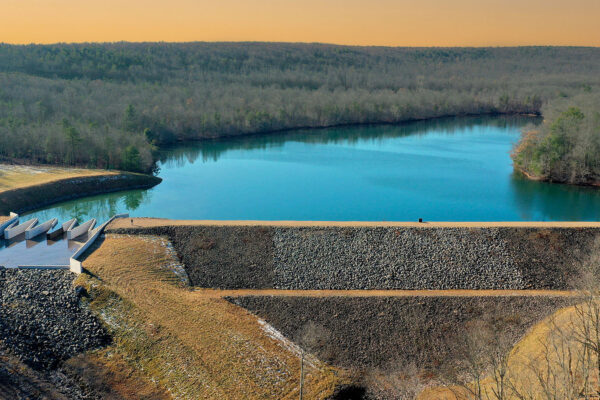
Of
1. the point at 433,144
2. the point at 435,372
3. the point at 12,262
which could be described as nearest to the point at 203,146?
the point at 433,144

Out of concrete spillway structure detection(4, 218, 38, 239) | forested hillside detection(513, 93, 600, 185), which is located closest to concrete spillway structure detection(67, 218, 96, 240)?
concrete spillway structure detection(4, 218, 38, 239)

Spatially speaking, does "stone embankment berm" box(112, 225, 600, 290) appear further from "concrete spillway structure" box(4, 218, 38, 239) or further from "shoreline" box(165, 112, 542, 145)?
"shoreline" box(165, 112, 542, 145)

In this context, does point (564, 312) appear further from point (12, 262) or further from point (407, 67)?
point (407, 67)

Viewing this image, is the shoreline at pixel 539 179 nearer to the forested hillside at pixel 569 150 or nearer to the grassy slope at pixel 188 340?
the forested hillside at pixel 569 150

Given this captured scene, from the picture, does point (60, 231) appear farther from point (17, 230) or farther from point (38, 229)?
point (17, 230)

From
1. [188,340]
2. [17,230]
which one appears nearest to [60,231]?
[17,230]

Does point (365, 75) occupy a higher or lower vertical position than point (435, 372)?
higher

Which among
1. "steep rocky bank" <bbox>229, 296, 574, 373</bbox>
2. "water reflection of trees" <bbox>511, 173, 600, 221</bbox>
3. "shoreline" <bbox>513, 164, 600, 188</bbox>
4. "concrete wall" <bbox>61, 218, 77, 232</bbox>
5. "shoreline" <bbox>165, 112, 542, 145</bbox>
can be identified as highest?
"shoreline" <bbox>165, 112, 542, 145</bbox>
